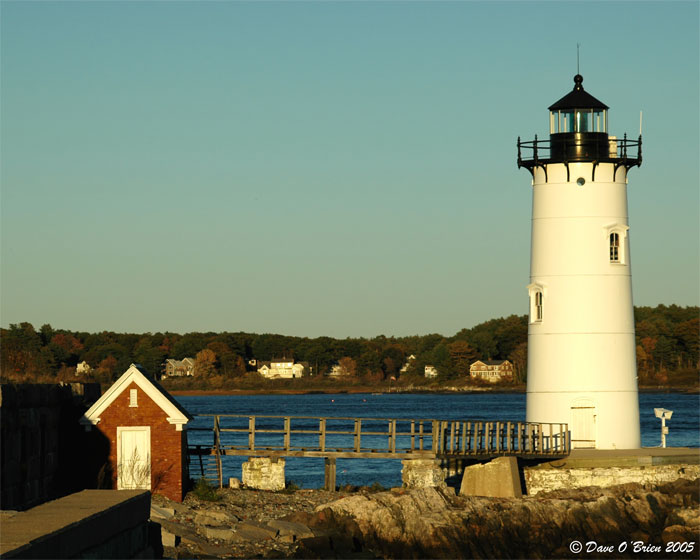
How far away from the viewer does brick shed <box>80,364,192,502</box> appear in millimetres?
26703

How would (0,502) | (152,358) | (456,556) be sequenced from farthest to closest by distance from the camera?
(152,358)
(456,556)
(0,502)

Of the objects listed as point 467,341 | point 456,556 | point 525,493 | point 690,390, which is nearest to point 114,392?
point 456,556

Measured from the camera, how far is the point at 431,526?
77.3 ft

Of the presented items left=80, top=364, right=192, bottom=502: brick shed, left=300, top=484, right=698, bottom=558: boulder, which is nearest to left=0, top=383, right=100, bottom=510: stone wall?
left=80, top=364, right=192, bottom=502: brick shed

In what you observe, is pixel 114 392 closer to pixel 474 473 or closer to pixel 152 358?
pixel 474 473

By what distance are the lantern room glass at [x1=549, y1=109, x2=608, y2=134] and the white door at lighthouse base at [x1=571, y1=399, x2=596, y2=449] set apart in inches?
311

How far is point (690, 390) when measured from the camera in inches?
5679

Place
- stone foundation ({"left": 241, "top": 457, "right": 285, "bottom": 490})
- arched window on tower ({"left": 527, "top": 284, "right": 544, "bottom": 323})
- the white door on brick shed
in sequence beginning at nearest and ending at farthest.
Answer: the white door on brick shed → stone foundation ({"left": 241, "top": 457, "right": 285, "bottom": 490}) → arched window on tower ({"left": 527, "top": 284, "right": 544, "bottom": 323})

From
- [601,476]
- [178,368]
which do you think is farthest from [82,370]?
[178,368]

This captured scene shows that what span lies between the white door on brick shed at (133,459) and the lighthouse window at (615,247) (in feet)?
46.7

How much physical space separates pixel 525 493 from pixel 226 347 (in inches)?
5964
